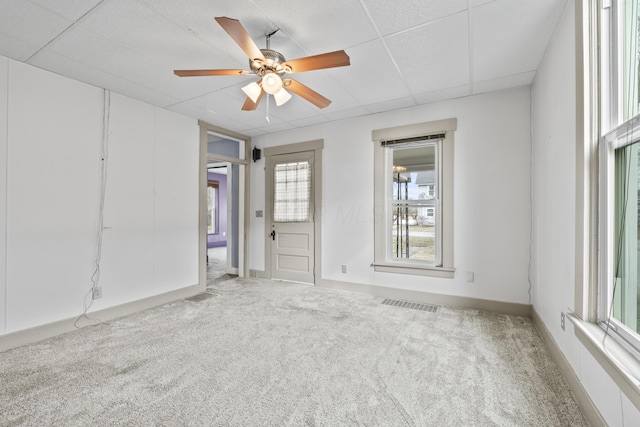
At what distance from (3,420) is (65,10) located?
2576mm

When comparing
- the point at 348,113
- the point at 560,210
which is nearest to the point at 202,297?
the point at 348,113

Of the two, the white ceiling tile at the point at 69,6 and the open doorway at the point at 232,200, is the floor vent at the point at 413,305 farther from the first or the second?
the white ceiling tile at the point at 69,6

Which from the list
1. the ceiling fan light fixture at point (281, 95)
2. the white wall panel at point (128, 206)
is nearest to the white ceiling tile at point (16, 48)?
the white wall panel at point (128, 206)

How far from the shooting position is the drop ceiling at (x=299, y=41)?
1855 millimetres

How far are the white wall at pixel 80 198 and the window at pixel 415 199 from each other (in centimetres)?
281

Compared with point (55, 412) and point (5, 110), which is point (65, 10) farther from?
point (55, 412)

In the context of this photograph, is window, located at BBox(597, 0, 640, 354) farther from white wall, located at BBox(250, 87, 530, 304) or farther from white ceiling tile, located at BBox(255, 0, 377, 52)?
white wall, located at BBox(250, 87, 530, 304)

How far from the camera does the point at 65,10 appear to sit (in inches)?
73.7

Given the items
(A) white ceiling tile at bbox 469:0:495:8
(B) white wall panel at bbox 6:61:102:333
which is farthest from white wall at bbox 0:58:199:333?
(A) white ceiling tile at bbox 469:0:495:8

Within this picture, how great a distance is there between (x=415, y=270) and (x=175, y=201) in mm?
3401

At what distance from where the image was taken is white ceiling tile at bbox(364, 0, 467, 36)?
1819 mm

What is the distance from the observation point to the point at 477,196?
3.26 m

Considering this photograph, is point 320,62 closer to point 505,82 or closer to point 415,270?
point 505,82

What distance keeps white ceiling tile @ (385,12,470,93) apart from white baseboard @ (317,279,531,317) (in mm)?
2502
